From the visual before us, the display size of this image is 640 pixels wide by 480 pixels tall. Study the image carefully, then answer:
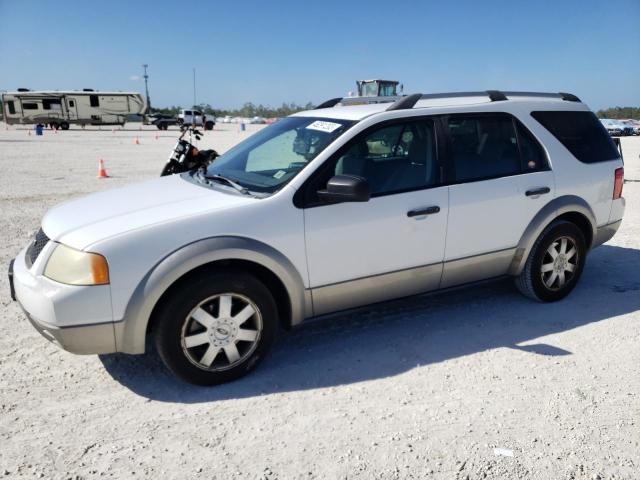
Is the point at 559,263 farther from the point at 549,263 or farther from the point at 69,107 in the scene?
the point at 69,107

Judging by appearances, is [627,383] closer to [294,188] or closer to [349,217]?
[349,217]

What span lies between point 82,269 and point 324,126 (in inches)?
76.6

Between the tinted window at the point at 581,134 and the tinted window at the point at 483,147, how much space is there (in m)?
0.40

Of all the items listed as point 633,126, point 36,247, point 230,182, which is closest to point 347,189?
point 230,182

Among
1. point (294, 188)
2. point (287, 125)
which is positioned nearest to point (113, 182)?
point (287, 125)

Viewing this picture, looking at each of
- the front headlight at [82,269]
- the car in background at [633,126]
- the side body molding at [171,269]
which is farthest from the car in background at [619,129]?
the front headlight at [82,269]

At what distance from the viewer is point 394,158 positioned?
385 cm

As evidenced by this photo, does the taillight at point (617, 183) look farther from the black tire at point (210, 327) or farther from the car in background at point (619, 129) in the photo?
the car in background at point (619, 129)

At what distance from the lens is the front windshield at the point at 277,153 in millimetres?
3592

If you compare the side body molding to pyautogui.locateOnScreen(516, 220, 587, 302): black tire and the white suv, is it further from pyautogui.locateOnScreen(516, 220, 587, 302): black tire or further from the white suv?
pyautogui.locateOnScreen(516, 220, 587, 302): black tire

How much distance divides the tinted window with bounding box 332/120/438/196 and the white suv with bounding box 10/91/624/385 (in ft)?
0.03

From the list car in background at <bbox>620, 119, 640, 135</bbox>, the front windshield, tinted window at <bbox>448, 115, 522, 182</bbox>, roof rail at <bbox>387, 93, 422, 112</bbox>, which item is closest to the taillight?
tinted window at <bbox>448, 115, 522, 182</bbox>

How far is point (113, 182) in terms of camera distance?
12.5 meters

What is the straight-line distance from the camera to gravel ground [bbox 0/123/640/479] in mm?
2621
